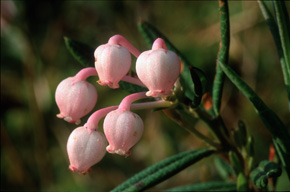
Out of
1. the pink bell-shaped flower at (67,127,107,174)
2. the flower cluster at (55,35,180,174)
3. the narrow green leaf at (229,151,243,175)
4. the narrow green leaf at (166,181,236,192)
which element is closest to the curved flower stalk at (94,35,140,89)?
the flower cluster at (55,35,180,174)

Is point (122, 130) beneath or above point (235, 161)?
above

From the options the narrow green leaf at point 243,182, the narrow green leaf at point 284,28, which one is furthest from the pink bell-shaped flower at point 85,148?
the narrow green leaf at point 284,28

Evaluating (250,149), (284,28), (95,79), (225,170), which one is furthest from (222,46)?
(95,79)

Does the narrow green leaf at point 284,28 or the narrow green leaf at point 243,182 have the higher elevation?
the narrow green leaf at point 284,28

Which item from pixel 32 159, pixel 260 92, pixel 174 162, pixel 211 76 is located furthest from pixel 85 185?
pixel 174 162

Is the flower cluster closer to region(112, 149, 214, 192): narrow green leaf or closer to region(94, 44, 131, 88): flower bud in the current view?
region(94, 44, 131, 88): flower bud

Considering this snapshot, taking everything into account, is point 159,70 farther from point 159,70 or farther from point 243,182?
point 243,182

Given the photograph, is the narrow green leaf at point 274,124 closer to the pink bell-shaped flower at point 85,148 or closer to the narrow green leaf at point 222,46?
the narrow green leaf at point 222,46
